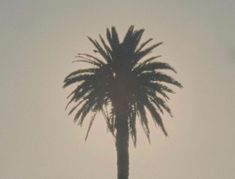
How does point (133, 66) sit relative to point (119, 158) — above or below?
above

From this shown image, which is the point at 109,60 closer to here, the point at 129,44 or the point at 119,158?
the point at 129,44

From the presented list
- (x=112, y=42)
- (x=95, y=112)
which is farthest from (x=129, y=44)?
(x=95, y=112)

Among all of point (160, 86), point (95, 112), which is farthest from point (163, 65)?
point (95, 112)

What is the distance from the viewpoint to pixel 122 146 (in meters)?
66.0

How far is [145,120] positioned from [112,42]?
21.8 ft

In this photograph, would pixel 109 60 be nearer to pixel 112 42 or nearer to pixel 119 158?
pixel 112 42

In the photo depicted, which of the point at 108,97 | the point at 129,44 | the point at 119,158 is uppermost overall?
the point at 129,44

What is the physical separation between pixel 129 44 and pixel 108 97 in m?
4.58

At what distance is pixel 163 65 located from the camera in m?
68.3

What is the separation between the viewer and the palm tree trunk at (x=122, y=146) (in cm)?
6561

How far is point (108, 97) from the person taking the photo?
220ft

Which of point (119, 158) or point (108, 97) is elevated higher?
point (108, 97)

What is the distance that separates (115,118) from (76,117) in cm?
324

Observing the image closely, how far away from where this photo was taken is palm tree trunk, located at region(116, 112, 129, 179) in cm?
6561
